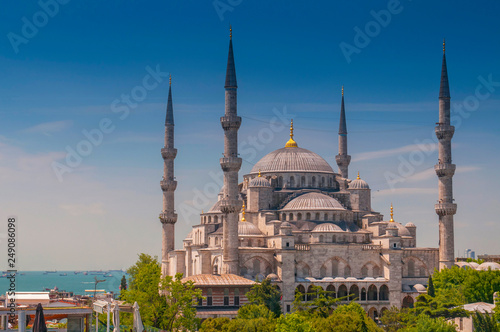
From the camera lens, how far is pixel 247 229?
54000 millimetres

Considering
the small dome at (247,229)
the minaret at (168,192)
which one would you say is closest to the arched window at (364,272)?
the small dome at (247,229)

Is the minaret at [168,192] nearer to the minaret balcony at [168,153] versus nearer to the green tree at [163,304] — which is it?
the minaret balcony at [168,153]

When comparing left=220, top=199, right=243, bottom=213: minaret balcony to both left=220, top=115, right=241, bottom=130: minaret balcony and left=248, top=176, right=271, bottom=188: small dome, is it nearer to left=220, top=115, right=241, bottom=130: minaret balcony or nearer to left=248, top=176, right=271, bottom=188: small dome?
left=220, top=115, right=241, bottom=130: minaret balcony

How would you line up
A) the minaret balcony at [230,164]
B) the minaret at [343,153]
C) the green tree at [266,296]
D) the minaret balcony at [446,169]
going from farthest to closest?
the minaret at [343,153] → the minaret balcony at [446,169] → the minaret balcony at [230,164] → the green tree at [266,296]

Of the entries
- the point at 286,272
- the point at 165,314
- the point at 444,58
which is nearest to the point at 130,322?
the point at 165,314

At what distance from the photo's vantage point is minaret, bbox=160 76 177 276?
57.8 meters

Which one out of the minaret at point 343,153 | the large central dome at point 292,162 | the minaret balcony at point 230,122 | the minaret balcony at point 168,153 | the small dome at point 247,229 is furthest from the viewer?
the minaret at point 343,153

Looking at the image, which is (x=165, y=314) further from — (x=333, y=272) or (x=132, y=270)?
(x=333, y=272)

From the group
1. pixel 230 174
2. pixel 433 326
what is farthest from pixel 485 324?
pixel 230 174

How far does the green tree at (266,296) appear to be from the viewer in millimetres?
45625

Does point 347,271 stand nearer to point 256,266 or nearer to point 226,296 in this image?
point 256,266

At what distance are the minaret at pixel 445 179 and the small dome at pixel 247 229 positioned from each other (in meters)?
12.3

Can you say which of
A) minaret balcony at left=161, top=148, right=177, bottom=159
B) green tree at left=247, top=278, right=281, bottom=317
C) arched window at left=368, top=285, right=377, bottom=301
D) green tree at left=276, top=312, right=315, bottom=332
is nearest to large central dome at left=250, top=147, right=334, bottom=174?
minaret balcony at left=161, top=148, right=177, bottom=159

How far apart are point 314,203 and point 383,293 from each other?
25.6 ft
